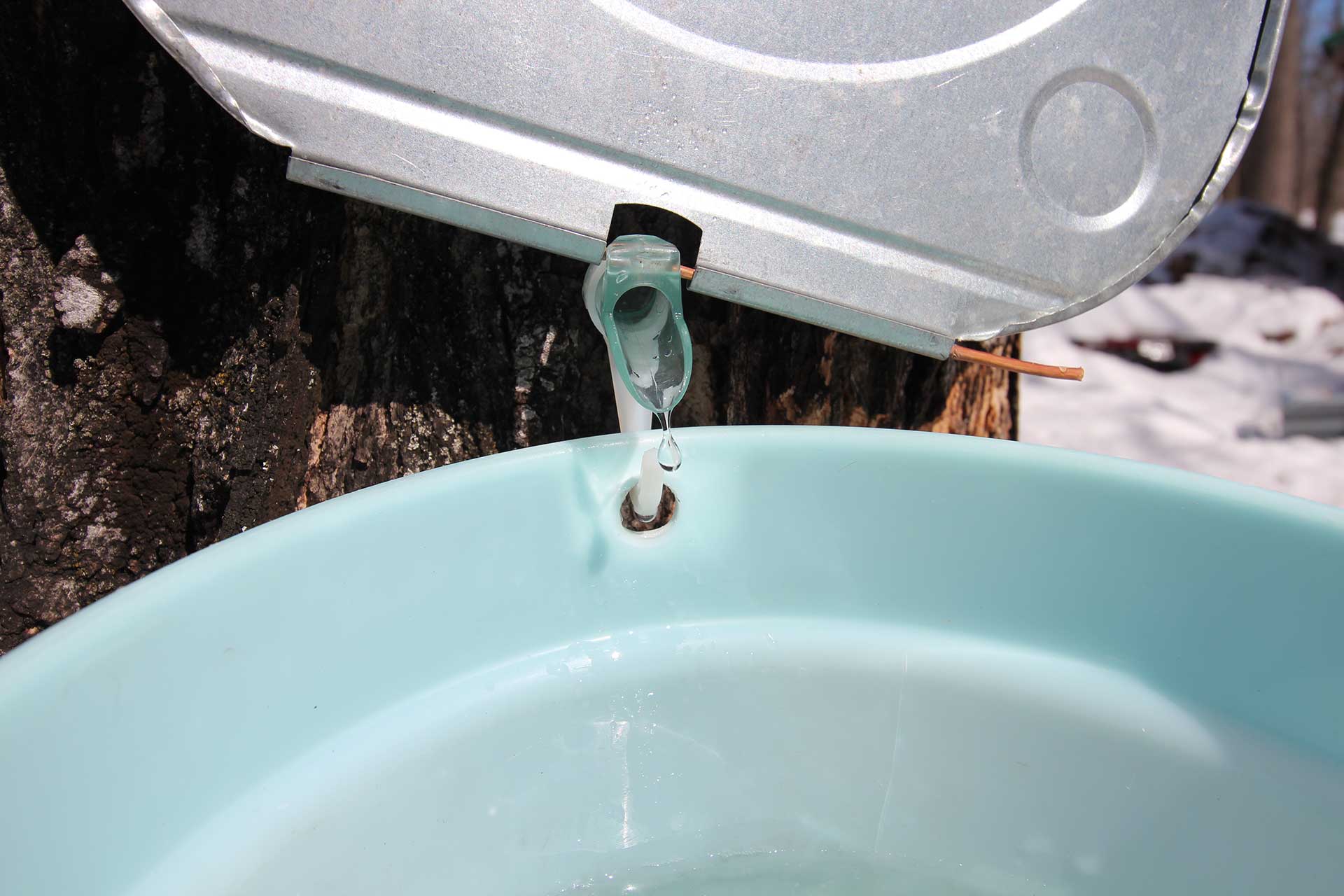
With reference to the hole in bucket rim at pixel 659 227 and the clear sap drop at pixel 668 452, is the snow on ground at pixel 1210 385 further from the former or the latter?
the clear sap drop at pixel 668 452

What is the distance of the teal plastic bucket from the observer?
54 centimetres

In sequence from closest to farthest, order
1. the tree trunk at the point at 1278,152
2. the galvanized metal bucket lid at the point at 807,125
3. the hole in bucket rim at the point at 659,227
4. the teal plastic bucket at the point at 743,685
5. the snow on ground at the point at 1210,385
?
the teal plastic bucket at the point at 743,685, the galvanized metal bucket lid at the point at 807,125, the hole in bucket rim at the point at 659,227, the snow on ground at the point at 1210,385, the tree trunk at the point at 1278,152

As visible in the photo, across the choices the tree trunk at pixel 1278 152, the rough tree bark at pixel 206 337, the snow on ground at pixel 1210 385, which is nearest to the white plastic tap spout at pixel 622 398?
the rough tree bark at pixel 206 337

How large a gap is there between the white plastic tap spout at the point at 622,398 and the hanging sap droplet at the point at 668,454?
0.04 meters

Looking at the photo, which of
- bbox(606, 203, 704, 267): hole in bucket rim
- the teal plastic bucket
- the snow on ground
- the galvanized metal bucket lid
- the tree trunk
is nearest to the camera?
the teal plastic bucket

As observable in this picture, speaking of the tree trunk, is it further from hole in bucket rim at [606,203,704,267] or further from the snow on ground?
hole in bucket rim at [606,203,704,267]

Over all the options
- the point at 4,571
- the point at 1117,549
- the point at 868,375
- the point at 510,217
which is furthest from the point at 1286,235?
the point at 4,571

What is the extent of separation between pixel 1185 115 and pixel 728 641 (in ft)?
1.83

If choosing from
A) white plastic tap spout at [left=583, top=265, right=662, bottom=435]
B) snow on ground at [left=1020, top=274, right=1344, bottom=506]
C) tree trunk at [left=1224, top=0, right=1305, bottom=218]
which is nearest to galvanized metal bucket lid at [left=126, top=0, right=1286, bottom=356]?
white plastic tap spout at [left=583, top=265, right=662, bottom=435]

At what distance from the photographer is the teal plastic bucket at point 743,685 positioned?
21.2 inches

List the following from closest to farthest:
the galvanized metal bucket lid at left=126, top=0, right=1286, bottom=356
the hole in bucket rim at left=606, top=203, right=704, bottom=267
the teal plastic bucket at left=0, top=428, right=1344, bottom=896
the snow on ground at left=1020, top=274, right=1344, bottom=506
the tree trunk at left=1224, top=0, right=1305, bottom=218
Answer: the teal plastic bucket at left=0, top=428, right=1344, bottom=896 → the galvanized metal bucket lid at left=126, top=0, right=1286, bottom=356 → the hole in bucket rim at left=606, top=203, right=704, bottom=267 → the snow on ground at left=1020, top=274, right=1344, bottom=506 → the tree trunk at left=1224, top=0, right=1305, bottom=218

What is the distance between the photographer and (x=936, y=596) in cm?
72

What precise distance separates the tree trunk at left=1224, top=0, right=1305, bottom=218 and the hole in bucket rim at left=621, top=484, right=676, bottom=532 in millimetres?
4329

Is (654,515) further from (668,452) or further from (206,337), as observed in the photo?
(206,337)
